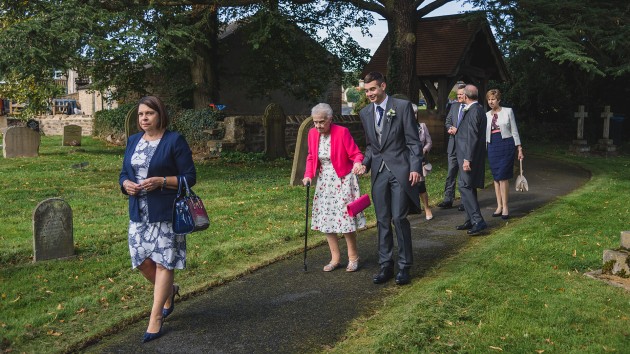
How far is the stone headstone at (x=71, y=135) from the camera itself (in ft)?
78.2

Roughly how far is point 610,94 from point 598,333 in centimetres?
2760

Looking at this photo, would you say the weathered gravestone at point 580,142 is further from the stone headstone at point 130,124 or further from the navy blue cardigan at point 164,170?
the navy blue cardigan at point 164,170

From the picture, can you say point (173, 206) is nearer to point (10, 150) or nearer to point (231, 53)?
point (10, 150)

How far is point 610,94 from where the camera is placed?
29.0 metres

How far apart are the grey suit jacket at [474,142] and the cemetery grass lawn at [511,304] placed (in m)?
0.84

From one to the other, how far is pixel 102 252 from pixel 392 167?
12.9 feet

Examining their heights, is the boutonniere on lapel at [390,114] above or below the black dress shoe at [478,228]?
above

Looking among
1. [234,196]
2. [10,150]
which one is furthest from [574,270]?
[10,150]

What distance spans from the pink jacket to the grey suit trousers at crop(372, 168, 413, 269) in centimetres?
35

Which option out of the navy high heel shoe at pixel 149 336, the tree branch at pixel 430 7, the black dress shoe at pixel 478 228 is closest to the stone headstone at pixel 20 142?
the tree branch at pixel 430 7

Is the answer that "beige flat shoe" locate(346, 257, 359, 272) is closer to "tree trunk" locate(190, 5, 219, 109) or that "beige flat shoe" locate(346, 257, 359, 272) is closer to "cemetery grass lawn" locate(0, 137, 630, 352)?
"cemetery grass lawn" locate(0, 137, 630, 352)

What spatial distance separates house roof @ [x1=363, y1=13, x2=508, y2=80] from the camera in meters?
23.9

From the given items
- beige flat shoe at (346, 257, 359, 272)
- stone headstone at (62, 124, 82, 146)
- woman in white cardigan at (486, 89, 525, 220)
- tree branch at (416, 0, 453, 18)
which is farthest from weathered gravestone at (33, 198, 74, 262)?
stone headstone at (62, 124, 82, 146)

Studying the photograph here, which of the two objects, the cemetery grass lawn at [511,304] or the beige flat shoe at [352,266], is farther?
the beige flat shoe at [352,266]
